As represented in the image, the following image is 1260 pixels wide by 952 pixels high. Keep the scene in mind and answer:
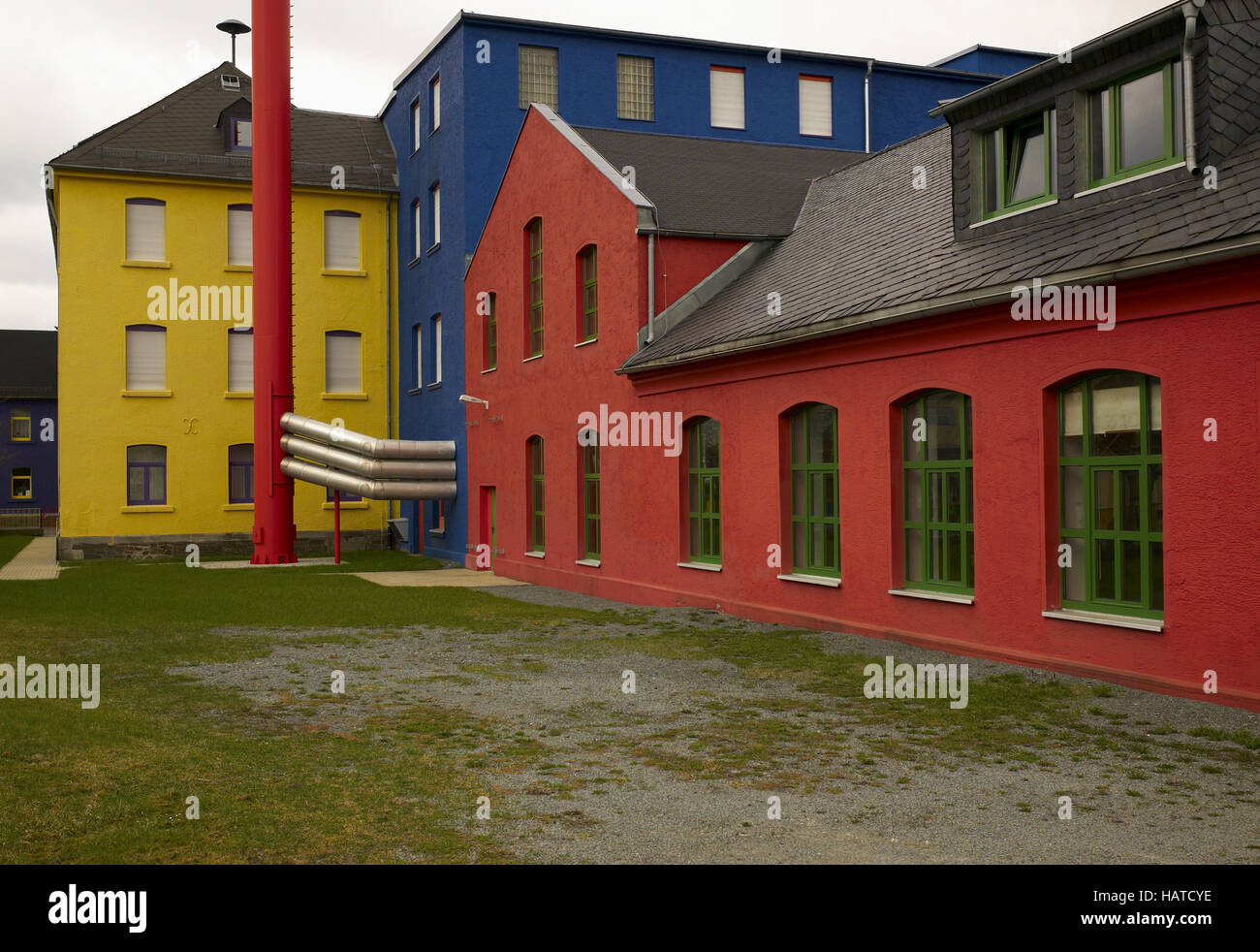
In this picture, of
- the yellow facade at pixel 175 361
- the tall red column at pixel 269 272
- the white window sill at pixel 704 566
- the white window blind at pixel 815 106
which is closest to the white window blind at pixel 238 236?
the yellow facade at pixel 175 361

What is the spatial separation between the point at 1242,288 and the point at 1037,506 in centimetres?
278

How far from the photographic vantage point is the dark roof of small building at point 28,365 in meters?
58.9

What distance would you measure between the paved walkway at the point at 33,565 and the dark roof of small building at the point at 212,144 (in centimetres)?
1000

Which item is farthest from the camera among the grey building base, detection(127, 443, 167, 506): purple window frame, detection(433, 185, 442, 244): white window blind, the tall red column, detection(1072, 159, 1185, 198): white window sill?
detection(127, 443, 167, 506): purple window frame

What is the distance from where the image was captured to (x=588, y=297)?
2059 cm

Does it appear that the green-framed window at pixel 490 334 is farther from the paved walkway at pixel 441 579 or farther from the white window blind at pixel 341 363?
the white window blind at pixel 341 363

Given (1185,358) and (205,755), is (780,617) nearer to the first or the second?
(1185,358)

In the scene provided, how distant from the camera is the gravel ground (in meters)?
5.86

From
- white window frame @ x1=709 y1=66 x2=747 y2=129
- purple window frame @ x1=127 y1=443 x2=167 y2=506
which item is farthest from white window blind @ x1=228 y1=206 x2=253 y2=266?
white window frame @ x1=709 y1=66 x2=747 y2=129

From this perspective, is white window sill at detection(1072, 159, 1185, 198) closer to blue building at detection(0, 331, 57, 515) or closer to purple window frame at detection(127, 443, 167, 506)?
purple window frame at detection(127, 443, 167, 506)

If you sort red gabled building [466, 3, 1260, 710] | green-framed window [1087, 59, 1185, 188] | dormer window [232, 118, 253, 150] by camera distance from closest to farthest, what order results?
red gabled building [466, 3, 1260, 710], green-framed window [1087, 59, 1185, 188], dormer window [232, 118, 253, 150]

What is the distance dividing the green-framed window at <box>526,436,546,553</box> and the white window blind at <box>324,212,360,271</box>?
13.4 metres

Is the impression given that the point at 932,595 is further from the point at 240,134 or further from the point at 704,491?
the point at 240,134

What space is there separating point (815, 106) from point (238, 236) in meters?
15.9
